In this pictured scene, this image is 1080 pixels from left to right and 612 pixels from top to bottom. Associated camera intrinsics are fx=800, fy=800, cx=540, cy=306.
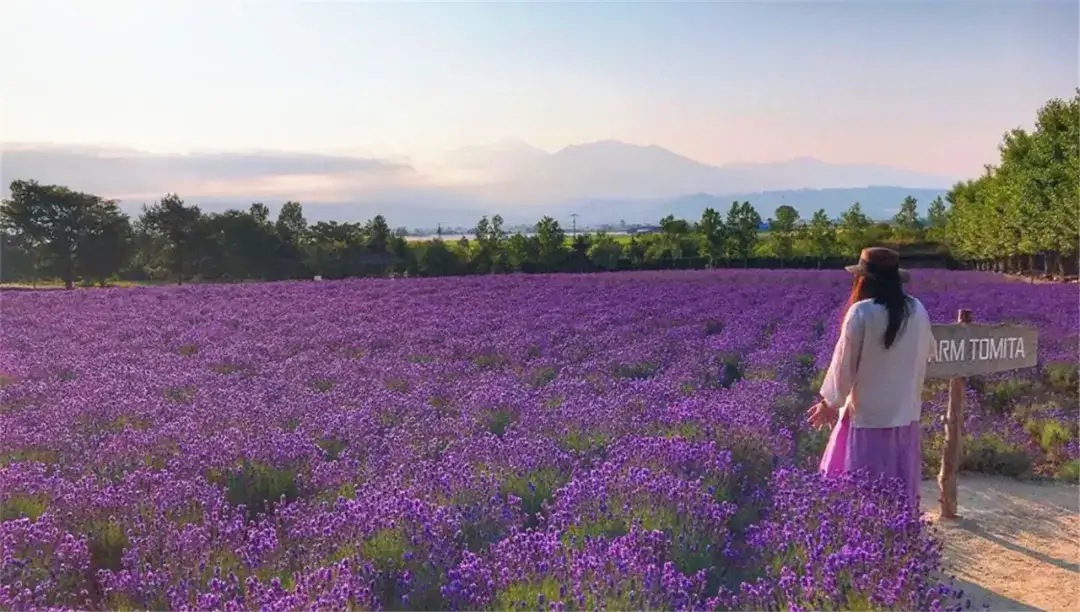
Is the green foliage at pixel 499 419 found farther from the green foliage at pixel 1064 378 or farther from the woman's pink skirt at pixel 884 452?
the green foliage at pixel 1064 378

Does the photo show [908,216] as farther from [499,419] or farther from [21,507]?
[21,507]

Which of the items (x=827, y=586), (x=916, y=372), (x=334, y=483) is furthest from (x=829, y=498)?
(x=334, y=483)

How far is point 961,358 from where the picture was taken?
4.56m

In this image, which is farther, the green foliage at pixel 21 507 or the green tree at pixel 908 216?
the green tree at pixel 908 216

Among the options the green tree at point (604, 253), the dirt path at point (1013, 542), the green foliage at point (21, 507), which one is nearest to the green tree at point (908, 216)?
the green tree at point (604, 253)

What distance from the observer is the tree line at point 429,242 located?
29.2m

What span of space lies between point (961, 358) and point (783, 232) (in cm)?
5045

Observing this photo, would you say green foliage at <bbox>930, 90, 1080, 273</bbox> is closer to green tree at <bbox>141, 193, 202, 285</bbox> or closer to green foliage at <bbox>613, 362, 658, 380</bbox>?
green foliage at <bbox>613, 362, 658, 380</bbox>

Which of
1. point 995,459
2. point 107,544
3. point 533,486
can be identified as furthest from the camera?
point 995,459

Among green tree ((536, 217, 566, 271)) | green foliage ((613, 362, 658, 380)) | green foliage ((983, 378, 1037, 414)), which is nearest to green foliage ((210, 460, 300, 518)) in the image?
green foliage ((613, 362, 658, 380))

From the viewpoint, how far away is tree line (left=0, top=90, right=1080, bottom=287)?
2923cm

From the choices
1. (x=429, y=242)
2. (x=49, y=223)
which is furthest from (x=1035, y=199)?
(x=49, y=223)

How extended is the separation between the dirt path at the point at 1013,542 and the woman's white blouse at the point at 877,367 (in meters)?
0.90

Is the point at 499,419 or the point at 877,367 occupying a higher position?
the point at 877,367
